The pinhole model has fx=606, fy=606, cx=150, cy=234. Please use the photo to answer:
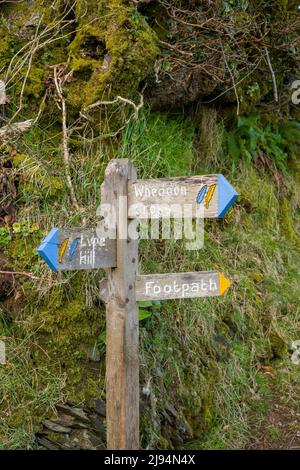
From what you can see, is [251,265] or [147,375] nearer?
[147,375]

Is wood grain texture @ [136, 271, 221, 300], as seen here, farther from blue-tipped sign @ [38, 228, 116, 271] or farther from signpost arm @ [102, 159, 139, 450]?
blue-tipped sign @ [38, 228, 116, 271]

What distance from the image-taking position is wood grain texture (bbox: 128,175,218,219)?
10.0ft

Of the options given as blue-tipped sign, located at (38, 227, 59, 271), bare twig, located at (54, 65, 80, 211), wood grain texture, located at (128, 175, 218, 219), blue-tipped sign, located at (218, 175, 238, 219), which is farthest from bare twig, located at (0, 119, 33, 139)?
blue-tipped sign, located at (218, 175, 238, 219)

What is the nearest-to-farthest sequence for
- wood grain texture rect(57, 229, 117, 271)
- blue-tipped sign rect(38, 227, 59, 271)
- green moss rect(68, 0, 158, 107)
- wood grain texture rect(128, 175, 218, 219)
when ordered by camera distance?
blue-tipped sign rect(38, 227, 59, 271) < wood grain texture rect(57, 229, 117, 271) < wood grain texture rect(128, 175, 218, 219) < green moss rect(68, 0, 158, 107)

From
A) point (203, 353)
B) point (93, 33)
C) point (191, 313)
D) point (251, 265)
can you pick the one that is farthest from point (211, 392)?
point (93, 33)

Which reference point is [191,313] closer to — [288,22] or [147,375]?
[147,375]

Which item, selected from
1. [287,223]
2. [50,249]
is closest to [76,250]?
[50,249]

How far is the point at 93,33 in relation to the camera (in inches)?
182

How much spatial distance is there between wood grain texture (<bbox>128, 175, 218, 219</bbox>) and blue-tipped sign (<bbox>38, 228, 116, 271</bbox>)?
0.76ft

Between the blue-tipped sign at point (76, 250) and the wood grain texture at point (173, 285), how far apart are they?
0.20m

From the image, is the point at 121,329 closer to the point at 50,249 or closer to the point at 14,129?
the point at 50,249

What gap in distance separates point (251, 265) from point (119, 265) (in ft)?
9.85

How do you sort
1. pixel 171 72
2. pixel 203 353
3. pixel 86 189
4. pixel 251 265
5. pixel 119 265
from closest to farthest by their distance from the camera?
pixel 119 265 < pixel 86 189 < pixel 203 353 < pixel 171 72 < pixel 251 265

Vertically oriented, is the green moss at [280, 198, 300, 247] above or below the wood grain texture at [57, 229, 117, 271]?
above
